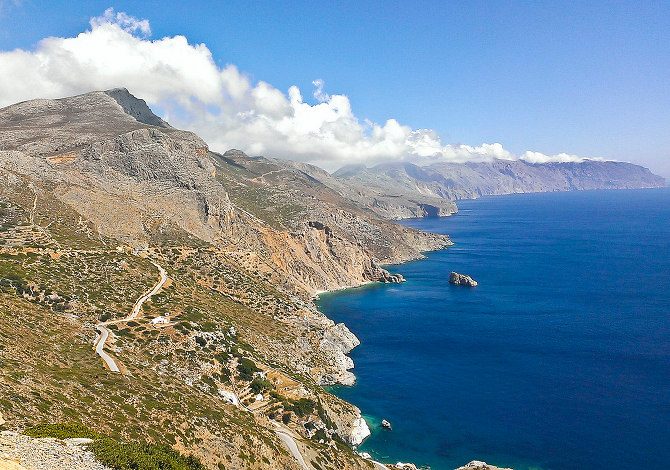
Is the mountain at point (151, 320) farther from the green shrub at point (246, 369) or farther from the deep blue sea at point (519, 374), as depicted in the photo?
the deep blue sea at point (519, 374)

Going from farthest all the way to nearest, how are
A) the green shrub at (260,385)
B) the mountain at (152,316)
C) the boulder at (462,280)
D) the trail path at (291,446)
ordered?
the boulder at (462,280)
the green shrub at (260,385)
the trail path at (291,446)
the mountain at (152,316)

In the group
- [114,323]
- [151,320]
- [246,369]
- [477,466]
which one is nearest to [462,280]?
[477,466]

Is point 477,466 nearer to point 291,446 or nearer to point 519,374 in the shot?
point 291,446

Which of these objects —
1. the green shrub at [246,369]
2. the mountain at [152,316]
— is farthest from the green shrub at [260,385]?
the green shrub at [246,369]

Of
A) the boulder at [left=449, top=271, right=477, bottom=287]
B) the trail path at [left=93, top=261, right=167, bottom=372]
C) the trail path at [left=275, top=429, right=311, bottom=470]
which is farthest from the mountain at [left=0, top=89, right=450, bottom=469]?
the boulder at [left=449, top=271, right=477, bottom=287]

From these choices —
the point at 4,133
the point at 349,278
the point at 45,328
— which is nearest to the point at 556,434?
the point at 45,328

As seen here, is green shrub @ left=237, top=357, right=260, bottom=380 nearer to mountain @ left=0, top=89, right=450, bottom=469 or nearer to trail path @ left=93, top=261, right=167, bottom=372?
mountain @ left=0, top=89, right=450, bottom=469
